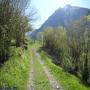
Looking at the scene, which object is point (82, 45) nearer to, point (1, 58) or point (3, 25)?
point (1, 58)

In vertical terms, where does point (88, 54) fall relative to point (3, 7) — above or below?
below

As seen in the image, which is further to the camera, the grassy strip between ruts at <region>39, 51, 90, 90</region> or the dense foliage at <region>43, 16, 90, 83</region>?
the dense foliage at <region>43, 16, 90, 83</region>

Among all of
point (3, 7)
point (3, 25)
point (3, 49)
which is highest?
point (3, 7)

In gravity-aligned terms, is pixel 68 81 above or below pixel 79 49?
below

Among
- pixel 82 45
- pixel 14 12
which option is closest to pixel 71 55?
pixel 82 45

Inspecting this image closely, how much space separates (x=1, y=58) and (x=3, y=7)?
1074 centimetres

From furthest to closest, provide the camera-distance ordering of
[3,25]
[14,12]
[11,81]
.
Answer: [14,12] < [3,25] < [11,81]

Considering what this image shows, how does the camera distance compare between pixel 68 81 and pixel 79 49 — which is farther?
pixel 79 49

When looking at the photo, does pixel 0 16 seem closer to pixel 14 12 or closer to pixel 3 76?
pixel 14 12

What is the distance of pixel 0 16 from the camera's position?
98.6 ft

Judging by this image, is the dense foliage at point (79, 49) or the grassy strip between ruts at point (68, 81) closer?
the grassy strip between ruts at point (68, 81)

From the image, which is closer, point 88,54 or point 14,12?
point 14,12

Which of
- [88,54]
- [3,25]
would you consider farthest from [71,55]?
[3,25]

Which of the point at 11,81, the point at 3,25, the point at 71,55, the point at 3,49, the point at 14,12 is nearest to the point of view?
the point at 11,81
